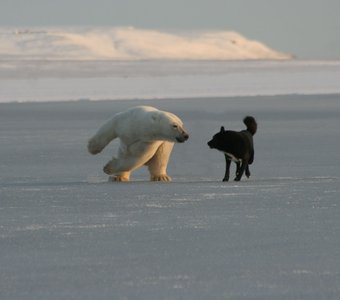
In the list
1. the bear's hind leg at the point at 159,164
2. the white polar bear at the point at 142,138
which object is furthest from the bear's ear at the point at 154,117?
the bear's hind leg at the point at 159,164

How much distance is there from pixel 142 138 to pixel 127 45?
111m

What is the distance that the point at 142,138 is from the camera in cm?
948

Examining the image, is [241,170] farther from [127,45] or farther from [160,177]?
[127,45]

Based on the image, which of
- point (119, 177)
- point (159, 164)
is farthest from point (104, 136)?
point (159, 164)

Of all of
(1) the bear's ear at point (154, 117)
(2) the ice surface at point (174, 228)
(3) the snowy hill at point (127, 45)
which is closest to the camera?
(2) the ice surface at point (174, 228)

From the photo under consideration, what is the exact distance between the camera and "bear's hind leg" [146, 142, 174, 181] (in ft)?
31.8

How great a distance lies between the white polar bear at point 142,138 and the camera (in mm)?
9394

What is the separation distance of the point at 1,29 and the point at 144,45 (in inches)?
726

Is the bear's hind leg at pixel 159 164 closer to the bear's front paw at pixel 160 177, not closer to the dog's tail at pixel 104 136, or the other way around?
the bear's front paw at pixel 160 177

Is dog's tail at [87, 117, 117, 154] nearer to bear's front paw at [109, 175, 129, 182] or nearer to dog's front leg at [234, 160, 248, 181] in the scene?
bear's front paw at [109, 175, 129, 182]

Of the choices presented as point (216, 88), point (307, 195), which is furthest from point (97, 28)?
point (307, 195)

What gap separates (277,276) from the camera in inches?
217

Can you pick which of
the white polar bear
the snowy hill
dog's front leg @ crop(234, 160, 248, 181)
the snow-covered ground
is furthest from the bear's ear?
the snowy hill

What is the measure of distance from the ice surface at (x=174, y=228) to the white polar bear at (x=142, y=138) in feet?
0.56
